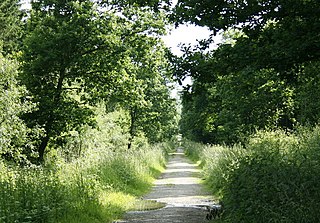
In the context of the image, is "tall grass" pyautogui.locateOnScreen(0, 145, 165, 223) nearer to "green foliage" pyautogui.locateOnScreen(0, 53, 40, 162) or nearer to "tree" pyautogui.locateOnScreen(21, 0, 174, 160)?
"green foliage" pyautogui.locateOnScreen(0, 53, 40, 162)

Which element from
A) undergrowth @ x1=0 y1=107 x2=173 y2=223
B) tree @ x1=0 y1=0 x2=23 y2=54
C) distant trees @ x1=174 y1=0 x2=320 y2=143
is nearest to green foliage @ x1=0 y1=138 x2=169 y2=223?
undergrowth @ x1=0 y1=107 x2=173 y2=223

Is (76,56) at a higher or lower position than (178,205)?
higher

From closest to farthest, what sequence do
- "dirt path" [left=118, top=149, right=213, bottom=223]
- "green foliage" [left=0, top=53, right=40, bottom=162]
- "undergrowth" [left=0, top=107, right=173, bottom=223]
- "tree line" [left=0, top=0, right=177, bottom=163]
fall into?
"undergrowth" [left=0, top=107, right=173, bottom=223]
"dirt path" [left=118, top=149, right=213, bottom=223]
"green foliage" [left=0, top=53, right=40, bottom=162]
"tree line" [left=0, top=0, right=177, bottom=163]

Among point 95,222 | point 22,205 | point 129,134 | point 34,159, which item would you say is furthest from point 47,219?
point 129,134

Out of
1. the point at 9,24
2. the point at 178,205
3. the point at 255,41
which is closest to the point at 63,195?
the point at 178,205

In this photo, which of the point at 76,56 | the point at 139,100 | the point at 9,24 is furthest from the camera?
the point at 9,24

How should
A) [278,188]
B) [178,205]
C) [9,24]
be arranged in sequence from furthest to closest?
1. [9,24]
2. [178,205]
3. [278,188]

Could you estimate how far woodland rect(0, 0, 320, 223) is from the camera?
1009cm

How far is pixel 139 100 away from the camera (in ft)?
80.0

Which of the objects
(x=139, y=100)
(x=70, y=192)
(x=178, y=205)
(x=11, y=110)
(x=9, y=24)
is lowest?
(x=178, y=205)

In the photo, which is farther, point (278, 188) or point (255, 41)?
point (255, 41)

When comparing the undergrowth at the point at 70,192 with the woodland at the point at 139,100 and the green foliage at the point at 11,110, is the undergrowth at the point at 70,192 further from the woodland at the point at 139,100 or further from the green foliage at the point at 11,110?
the green foliage at the point at 11,110

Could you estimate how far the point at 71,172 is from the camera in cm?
1469

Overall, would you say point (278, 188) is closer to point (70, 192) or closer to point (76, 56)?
point (70, 192)
